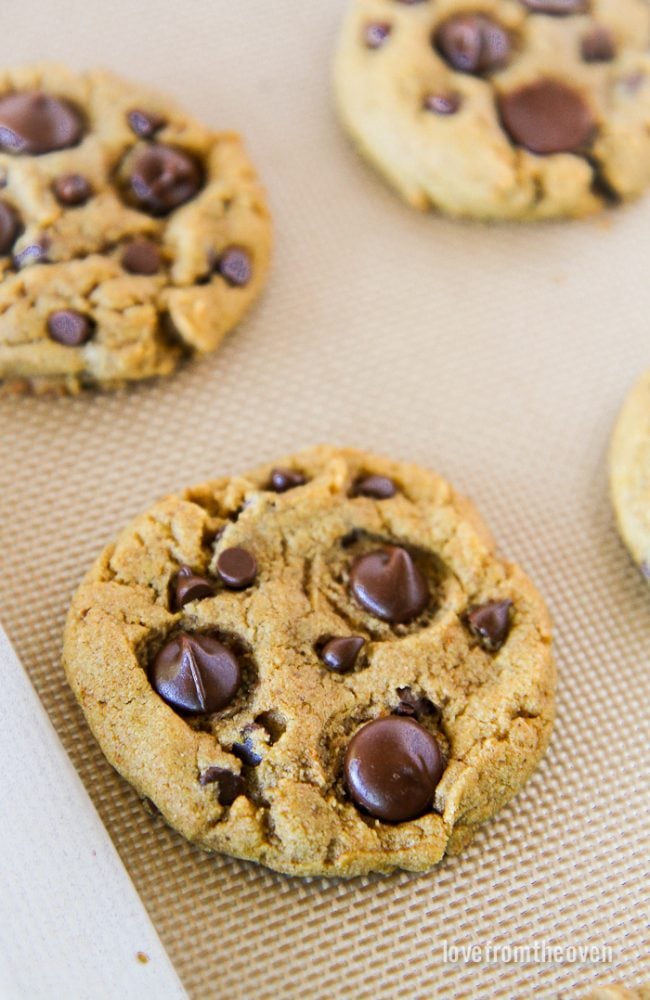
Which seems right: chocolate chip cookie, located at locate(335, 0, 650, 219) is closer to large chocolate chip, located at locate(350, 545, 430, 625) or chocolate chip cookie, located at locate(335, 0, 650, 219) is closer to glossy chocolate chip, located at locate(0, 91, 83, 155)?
glossy chocolate chip, located at locate(0, 91, 83, 155)

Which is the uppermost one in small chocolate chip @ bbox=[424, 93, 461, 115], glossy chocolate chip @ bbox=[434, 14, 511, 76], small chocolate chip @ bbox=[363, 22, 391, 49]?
glossy chocolate chip @ bbox=[434, 14, 511, 76]

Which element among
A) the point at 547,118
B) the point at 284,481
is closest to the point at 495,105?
the point at 547,118

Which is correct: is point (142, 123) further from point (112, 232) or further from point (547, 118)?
point (547, 118)

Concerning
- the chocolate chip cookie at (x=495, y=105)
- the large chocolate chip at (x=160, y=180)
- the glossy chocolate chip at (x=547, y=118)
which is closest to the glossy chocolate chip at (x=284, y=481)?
the large chocolate chip at (x=160, y=180)

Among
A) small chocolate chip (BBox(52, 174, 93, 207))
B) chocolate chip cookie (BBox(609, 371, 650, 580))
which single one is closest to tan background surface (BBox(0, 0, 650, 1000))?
chocolate chip cookie (BBox(609, 371, 650, 580))

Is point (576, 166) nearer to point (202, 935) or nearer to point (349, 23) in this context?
point (349, 23)

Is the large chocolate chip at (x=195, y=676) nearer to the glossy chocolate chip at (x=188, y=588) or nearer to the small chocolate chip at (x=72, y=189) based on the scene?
the glossy chocolate chip at (x=188, y=588)

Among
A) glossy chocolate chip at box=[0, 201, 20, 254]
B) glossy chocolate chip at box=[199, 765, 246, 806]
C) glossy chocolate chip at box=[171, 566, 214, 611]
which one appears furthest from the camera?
glossy chocolate chip at box=[0, 201, 20, 254]
